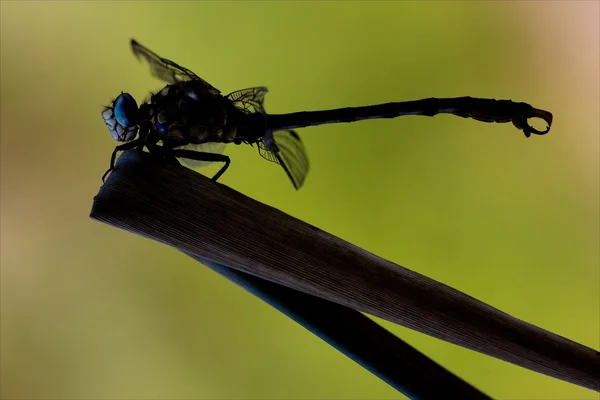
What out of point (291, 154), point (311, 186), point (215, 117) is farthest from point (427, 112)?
point (311, 186)

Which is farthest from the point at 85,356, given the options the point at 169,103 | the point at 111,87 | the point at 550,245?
the point at 550,245

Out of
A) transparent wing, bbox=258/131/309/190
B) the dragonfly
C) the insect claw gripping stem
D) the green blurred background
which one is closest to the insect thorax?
the dragonfly

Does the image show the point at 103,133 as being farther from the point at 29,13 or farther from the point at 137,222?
the point at 137,222

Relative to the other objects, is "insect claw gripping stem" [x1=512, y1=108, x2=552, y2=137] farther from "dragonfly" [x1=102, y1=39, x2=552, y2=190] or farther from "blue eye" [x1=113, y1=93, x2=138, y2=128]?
"blue eye" [x1=113, y1=93, x2=138, y2=128]

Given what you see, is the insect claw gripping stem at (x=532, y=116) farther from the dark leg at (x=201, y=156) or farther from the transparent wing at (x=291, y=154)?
the dark leg at (x=201, y=156)

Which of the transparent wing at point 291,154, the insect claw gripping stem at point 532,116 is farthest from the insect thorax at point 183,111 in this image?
the insect claw gripping stem at point 532,116

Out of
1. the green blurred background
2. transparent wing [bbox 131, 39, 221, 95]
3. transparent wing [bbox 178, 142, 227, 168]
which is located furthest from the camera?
the green blurred background

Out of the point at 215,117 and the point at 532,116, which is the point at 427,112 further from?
the point at 215,117
